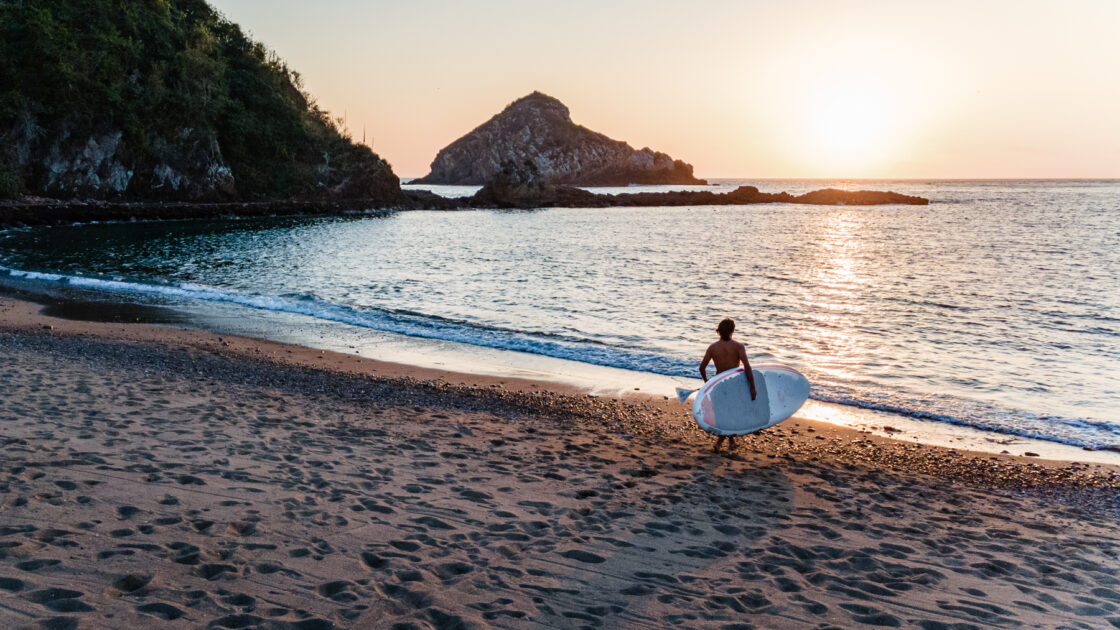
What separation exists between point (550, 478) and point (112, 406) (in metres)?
6.13

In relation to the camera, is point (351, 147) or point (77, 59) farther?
point (351, 147)

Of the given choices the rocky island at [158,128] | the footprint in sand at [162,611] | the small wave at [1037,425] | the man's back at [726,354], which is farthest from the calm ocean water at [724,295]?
the rocky island at [158,128]

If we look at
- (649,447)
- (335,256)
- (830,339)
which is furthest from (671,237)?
(649,447)

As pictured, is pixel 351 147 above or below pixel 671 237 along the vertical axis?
above

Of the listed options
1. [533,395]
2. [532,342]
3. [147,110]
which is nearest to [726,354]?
[533,395]

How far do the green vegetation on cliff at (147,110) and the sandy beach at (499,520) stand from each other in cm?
6058

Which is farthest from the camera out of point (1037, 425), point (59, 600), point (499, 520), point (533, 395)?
point (533, 395)

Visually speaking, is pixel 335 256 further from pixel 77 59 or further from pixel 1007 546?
pixel 77 59

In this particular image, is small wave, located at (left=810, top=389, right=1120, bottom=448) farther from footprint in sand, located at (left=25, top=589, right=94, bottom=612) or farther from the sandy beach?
footprint in sand, located at (left=25, top=589, right=94, bottom=612)

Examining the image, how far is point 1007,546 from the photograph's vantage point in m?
6.53

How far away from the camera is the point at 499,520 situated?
6438mm

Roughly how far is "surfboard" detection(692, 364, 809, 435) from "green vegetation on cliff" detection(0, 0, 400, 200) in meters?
63.7

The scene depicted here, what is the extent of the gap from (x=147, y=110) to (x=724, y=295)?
6350 centimetres

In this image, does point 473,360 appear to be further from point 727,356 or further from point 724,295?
point 724,295
